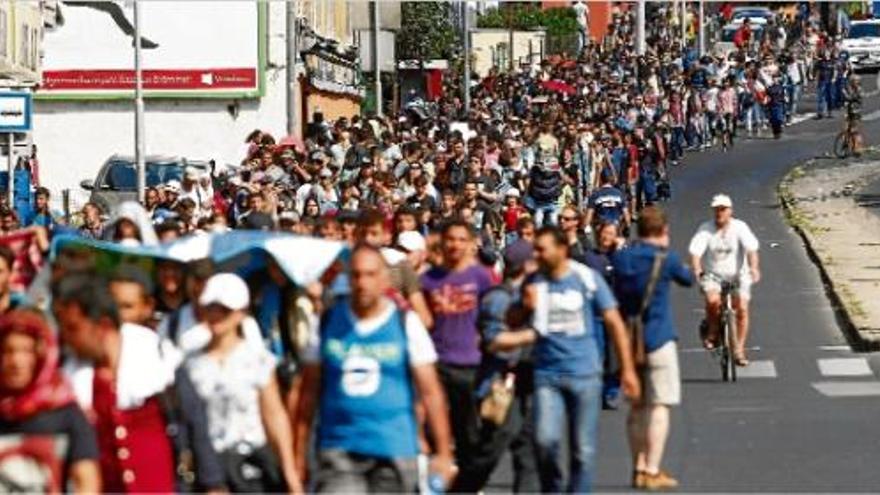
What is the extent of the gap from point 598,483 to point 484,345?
1.80 meters

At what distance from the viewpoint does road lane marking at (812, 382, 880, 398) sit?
993 inches

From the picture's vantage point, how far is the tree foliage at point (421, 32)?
77.6m

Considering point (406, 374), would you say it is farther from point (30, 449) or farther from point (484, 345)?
point (484, 345)

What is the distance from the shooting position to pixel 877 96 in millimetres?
80188

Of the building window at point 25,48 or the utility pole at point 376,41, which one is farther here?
the utility pole at point 376,41

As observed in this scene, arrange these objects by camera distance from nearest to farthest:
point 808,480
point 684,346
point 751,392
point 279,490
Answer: point 279,490 < point 808,480 < point 751,392 < point 684,346

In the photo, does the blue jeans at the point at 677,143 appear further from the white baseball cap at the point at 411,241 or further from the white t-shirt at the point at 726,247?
the white baseball cap at the point at 411,241

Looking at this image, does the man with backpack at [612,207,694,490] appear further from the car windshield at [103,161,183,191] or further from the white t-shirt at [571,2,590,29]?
the white t-shirt at [571,2,590,29]

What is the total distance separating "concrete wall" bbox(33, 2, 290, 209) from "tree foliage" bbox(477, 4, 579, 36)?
105 ft

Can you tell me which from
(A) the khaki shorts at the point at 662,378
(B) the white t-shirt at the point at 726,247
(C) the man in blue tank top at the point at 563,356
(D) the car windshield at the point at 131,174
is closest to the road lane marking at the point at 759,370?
(B) the white t-shirt at the point at 726,247

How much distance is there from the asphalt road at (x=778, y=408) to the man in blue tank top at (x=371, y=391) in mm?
5636

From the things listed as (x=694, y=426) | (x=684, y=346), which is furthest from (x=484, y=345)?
(x=684, y=346)

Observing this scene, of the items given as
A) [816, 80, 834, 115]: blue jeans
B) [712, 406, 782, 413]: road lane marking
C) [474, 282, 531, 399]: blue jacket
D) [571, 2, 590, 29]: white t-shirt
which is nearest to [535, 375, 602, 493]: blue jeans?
[474, 282, 531, 399]: blue jacket

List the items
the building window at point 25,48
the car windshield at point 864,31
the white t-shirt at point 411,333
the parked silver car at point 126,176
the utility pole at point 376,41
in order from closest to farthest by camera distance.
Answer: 1. the white t-shirt at point 411,333
2. the parked silver car at point 126,176
3. the building window at point 25,48
4. the utility pole at point 376,41
5. the car windshield at point 864,31
